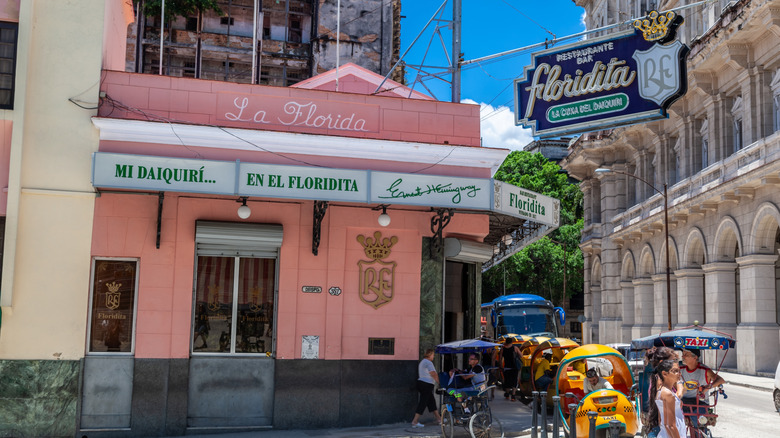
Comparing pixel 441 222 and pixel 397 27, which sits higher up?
pixel 397 27

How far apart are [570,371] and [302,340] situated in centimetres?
513

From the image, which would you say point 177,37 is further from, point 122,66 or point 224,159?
point 224,159

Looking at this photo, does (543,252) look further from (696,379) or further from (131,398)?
(131,398)

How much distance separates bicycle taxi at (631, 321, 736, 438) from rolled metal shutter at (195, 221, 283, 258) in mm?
7310

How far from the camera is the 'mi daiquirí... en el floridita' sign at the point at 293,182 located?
13023 mm

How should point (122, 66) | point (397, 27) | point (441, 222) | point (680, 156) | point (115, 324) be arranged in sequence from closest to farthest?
point (115, 324), point (441, 222), point (122, 66), point (680, 156), point (397, 27)

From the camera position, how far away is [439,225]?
15.3 meters

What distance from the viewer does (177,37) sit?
4731cm

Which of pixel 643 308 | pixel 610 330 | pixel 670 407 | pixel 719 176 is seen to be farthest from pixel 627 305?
pixel 670 407

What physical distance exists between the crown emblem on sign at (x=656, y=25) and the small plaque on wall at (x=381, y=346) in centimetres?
758

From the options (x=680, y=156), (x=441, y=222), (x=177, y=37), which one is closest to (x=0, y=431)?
(x=441, y=222)

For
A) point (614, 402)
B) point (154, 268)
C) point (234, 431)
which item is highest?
point (154, 268)

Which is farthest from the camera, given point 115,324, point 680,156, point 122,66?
point 680,156

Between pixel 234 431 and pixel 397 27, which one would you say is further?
pixel 397 27
